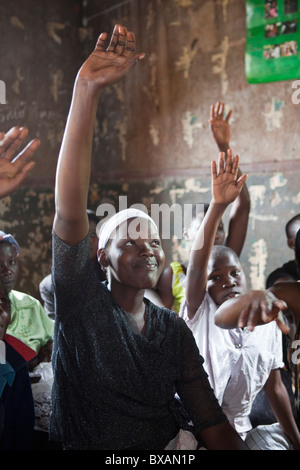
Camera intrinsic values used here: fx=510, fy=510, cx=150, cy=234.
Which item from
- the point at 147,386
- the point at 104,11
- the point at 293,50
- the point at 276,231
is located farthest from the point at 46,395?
the point at 104,11

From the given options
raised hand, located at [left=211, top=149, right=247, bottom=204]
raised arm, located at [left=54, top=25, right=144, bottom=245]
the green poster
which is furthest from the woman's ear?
the green poster

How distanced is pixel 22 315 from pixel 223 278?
113cm

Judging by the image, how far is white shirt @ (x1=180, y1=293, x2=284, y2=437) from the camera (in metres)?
2.01

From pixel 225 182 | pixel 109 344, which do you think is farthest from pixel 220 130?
pixel 109 344

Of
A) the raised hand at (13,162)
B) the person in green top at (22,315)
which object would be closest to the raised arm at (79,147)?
the raised hand at (13,162)

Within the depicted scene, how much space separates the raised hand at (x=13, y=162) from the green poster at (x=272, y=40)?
297 centimetres

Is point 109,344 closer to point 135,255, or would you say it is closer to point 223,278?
point 135,255

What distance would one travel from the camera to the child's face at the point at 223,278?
2.17 m

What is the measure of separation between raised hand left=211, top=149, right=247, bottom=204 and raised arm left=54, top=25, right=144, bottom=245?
0.64m

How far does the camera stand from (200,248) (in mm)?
1975

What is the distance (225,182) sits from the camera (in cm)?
195

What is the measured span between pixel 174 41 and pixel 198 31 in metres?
0.27

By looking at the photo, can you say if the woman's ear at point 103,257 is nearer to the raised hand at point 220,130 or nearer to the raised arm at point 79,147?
the raised arm at point 79,147
